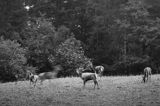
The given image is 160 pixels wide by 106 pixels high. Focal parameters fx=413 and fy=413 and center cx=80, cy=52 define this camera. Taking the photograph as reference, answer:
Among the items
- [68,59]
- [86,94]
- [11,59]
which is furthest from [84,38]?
[86,94]

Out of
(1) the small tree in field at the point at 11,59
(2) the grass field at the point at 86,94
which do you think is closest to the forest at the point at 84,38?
(1) the small tree in field at the point at 11,59

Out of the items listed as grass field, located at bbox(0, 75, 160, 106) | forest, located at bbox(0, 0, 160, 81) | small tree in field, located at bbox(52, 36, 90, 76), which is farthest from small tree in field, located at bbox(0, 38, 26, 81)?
grass field, located at bbox(0, 75, 160, 106)

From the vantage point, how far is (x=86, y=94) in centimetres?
2109

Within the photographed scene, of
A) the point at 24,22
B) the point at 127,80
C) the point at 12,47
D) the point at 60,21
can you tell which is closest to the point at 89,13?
the point at 60,21

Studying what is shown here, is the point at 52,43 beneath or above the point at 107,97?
beneath

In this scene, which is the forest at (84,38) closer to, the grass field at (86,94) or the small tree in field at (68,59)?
the small tree in field at (68,59)

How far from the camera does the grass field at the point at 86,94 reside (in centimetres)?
1916

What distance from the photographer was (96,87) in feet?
76.2

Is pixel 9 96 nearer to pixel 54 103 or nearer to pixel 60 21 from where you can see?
pixel 54 103

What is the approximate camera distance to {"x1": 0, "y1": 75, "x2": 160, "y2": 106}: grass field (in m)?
19.2

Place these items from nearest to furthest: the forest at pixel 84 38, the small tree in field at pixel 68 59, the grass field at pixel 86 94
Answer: the grass field at pixel 86 94, the small tree in field at pixel 68 59, the forest at pixel 84 38

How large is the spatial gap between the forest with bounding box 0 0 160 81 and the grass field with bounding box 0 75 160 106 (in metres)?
16.7

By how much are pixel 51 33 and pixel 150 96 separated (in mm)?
27370

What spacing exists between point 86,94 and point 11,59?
21477 millimetres
